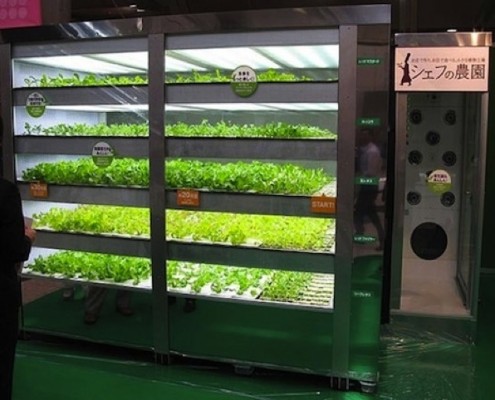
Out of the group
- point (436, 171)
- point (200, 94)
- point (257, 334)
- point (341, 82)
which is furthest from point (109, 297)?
point (436, 171)

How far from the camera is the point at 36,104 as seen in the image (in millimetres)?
3828

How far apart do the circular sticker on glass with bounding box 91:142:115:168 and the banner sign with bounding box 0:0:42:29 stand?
47.3 inches

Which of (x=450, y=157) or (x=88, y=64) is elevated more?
(x=88, y=64)

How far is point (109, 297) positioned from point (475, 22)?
4903 millimetres

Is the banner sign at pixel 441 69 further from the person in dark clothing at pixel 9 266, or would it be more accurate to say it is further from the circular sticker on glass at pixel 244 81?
the person in dark clothing at pixel 9 266

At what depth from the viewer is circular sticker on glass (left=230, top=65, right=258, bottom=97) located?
3244 mm

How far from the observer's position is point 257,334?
3.42m

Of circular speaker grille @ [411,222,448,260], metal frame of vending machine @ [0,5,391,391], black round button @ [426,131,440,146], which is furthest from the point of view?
circular speaker grille @ [411,222,448,260]

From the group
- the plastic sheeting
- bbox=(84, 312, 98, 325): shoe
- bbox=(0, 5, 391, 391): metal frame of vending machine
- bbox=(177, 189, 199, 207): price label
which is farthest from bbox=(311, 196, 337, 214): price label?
bbox=(84, 312, 98, 325): shoe

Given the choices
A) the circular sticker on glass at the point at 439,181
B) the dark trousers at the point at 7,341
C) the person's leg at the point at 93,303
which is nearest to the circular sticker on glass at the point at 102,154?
the person's leg at the point at 93,303

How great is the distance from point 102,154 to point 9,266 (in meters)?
1.32

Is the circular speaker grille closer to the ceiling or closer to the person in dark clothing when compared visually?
the ceiling

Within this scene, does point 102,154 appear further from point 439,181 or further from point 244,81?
point 439,181

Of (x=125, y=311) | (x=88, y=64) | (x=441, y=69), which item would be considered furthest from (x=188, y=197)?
(x=441, y=69)
